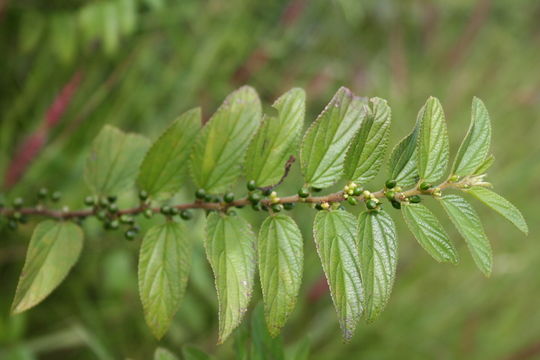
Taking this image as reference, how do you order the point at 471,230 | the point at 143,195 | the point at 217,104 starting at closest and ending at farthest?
the point at 471,230 < the point at 143,195 < the point at 217,104

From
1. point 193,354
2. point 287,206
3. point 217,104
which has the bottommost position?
Result: point 193,354

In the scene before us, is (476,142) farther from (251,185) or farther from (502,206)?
(251,185)

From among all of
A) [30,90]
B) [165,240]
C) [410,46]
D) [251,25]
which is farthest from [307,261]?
[410,46]

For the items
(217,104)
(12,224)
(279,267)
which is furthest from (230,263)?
(217,104)

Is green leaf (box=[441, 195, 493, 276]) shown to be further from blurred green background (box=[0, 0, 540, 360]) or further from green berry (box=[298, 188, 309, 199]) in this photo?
blurred green background (box=[0, 0, 540, 360])

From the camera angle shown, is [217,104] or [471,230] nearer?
[471,230]

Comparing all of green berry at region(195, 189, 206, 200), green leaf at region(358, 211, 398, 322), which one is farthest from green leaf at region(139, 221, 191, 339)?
green leaf at region(358, 211, 398, 322)
